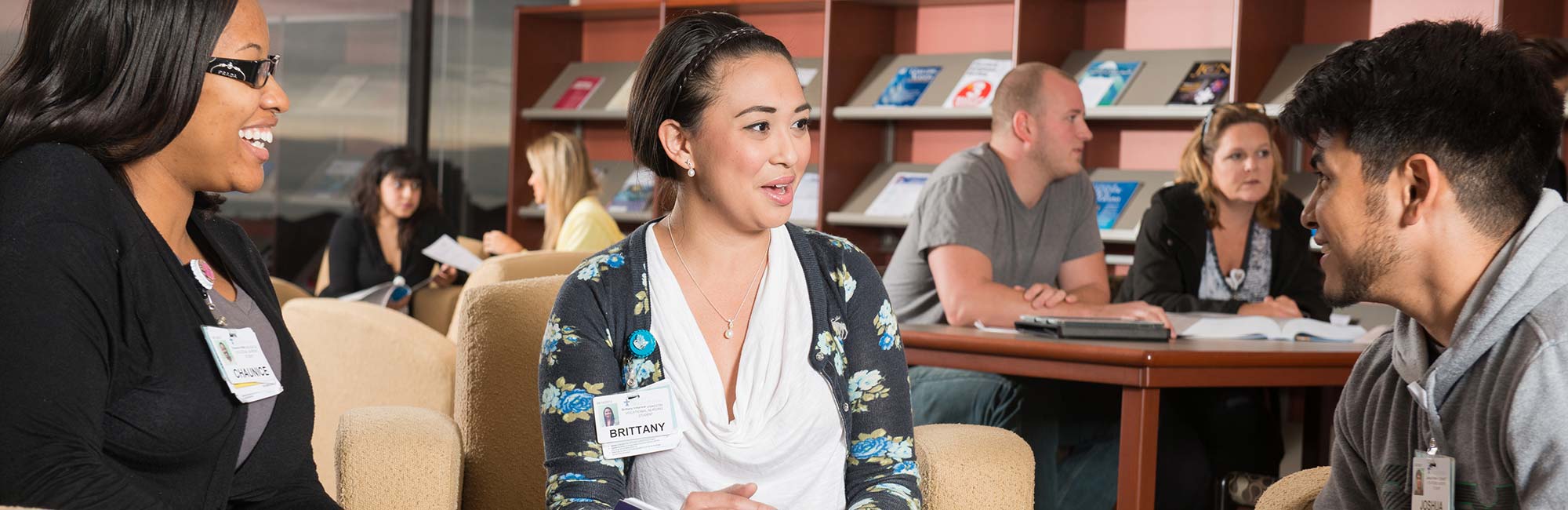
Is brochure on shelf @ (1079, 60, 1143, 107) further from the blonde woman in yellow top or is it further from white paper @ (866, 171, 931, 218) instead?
the blonde woman in yellow top

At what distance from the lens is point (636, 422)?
1.69 metres

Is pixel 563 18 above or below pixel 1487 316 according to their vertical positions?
above

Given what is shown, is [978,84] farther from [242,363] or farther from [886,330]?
[242,363]

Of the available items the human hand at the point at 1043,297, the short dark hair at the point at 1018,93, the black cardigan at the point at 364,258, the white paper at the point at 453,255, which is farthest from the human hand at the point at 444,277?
the human hand at the point at 1043,297

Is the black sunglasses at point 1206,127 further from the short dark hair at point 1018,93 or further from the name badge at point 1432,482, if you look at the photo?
the name badge at point 1432,482

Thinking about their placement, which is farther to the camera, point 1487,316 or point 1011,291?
point 1011,291

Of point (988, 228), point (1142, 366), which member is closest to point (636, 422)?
point (1142, 366)

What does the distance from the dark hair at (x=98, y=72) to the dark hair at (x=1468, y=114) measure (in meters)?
1.25

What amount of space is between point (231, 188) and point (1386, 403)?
135cm

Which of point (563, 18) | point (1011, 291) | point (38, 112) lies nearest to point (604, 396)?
point (38, 112)

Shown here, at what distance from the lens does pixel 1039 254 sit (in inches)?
142

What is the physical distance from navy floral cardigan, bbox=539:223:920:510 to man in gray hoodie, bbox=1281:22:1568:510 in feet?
1.94

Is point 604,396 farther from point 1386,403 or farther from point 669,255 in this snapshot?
point 1386,403

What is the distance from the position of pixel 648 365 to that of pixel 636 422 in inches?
3.4
